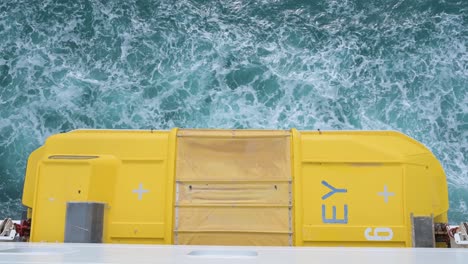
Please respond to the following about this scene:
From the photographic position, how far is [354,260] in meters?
2.31

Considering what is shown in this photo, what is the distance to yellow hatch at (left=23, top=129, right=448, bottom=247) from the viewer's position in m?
4.34

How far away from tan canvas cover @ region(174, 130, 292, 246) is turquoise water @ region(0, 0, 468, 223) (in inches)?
223

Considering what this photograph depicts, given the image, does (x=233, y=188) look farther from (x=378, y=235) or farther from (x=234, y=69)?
(x=234, y=69)

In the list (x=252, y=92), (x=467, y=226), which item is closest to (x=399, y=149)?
(x=467, y=226)

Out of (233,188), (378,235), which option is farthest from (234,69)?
(378,235)

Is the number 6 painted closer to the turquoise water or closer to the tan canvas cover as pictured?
the tan canvas cover

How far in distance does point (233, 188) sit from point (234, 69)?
6.82m

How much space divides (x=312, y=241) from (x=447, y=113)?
7.22 meters

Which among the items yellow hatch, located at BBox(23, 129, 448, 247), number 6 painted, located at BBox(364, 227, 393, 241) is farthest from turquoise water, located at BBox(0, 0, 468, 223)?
number 6 painted, located at BBox(364, 227, 393, 241)

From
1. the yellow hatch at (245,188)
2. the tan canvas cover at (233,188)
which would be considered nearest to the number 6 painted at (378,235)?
the yellow hatch at (245,188)

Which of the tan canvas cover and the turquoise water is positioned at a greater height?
the turquoise water

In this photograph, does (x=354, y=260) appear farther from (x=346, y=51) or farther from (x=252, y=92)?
(x=346, y=51)

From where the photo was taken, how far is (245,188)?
14.6 ft

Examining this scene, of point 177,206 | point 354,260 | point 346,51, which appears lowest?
point 354,260
